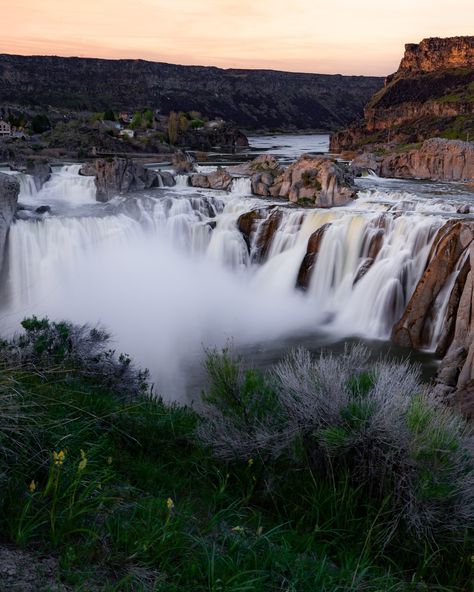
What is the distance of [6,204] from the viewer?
25906 mm

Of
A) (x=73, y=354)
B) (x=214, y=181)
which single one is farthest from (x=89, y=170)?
(x=73, y=354)

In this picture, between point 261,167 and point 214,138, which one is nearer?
point 261,167

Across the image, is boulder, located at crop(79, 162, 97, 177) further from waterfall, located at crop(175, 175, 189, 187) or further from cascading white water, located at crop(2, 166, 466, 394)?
cascading white water, located at crop(2, 166, 466, 394)

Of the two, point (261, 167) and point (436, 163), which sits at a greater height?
point (436, 163)

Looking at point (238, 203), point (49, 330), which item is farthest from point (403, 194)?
point (49, 330)

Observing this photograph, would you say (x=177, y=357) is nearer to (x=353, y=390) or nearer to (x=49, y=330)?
(x=49, y=330)

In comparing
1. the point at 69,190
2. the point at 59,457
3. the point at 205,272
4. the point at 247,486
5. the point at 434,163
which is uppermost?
the point at 434,163

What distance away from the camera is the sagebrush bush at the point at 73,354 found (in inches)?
325

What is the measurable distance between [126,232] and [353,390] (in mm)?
22591

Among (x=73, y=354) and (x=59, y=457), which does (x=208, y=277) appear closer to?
(x=73, y=354)

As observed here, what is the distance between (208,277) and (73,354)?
1742cm

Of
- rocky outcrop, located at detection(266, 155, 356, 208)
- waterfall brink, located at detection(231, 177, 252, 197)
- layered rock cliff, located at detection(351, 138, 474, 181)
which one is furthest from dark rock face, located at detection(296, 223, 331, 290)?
layered rock cliff, located at detection(351, 138, 474, 181)

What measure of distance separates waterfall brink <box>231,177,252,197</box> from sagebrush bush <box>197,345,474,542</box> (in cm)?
2935

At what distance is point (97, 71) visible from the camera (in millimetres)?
180500
